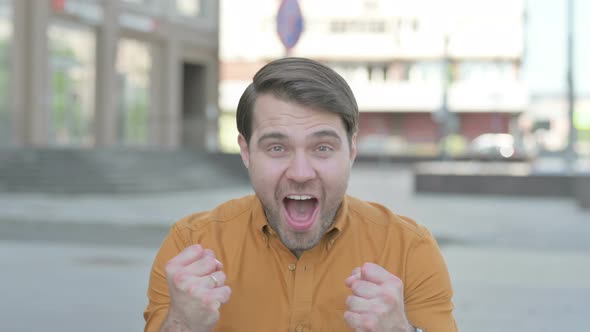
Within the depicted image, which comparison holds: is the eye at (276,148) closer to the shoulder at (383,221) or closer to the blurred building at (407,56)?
the shoulder at (383,221)

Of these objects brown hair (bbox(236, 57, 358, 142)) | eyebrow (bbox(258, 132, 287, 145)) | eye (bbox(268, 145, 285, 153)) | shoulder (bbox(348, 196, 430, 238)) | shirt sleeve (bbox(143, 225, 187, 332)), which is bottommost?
shirt sleeve (bbox(143, 225, 187, 332))

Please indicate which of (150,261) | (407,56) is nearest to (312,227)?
(150,261)

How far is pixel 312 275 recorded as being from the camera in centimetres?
232

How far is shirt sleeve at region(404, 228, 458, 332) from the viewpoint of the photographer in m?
2.31

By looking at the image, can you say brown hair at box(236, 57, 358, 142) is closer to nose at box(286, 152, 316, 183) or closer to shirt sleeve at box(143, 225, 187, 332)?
nose at box(286, 152, 316, 183)

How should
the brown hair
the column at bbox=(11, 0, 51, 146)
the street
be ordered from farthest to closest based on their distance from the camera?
the column at bbox=(11, 0, 51, 146)
the street
the brown hair

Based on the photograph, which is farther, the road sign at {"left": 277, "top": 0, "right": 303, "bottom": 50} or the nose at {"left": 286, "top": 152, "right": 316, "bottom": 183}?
the road sign at {"left": 277, "top": 0, "right": 303, "bottom": 50}

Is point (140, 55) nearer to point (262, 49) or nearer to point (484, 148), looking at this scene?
point (484, 148)

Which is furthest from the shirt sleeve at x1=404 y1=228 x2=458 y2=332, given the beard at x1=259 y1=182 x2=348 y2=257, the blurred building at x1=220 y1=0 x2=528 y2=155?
the blurred building at x1=220 y1=0 x2=528 y2=155

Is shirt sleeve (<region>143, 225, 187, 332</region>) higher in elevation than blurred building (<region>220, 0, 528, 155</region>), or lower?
lower

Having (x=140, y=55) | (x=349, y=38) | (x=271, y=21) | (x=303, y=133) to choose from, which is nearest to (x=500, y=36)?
(x=349, y=38)

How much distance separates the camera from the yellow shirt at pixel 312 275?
2326 mm

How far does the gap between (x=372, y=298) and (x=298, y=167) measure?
1.33 feet

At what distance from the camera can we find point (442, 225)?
14.3m
